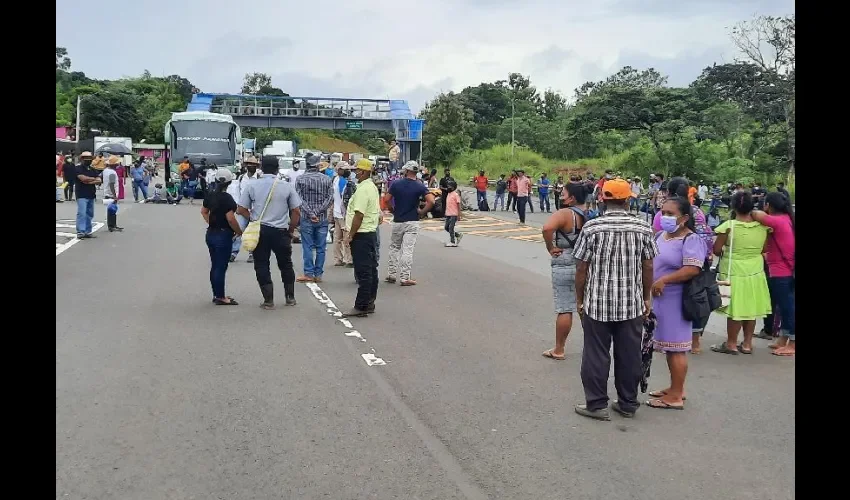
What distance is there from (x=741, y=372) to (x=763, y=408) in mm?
1289

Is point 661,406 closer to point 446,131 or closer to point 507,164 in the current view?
point 507,164

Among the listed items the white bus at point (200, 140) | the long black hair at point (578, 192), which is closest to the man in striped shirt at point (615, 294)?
the long black hair at point (578, 192)

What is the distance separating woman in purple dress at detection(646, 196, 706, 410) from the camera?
6.52m

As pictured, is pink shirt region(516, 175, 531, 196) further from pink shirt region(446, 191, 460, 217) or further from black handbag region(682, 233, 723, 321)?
black handbag region(682, 233, 723, 321)

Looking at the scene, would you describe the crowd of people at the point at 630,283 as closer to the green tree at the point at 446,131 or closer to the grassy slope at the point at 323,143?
the green tree at the point at 446,131

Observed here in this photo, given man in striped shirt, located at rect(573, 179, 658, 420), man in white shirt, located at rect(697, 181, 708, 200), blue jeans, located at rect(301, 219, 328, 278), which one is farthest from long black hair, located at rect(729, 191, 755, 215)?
man in white shirt, located at rect(697, 181, 708, 200)

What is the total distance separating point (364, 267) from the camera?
32.2ft

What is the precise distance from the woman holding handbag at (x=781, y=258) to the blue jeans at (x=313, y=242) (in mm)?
6236

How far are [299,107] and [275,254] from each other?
4567 centimetres

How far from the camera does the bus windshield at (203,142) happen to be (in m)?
33.3

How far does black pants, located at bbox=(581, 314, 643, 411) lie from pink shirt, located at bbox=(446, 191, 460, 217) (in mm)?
11861

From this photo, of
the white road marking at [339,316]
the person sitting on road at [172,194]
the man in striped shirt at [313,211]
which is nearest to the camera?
the white road marking at [339,316]
